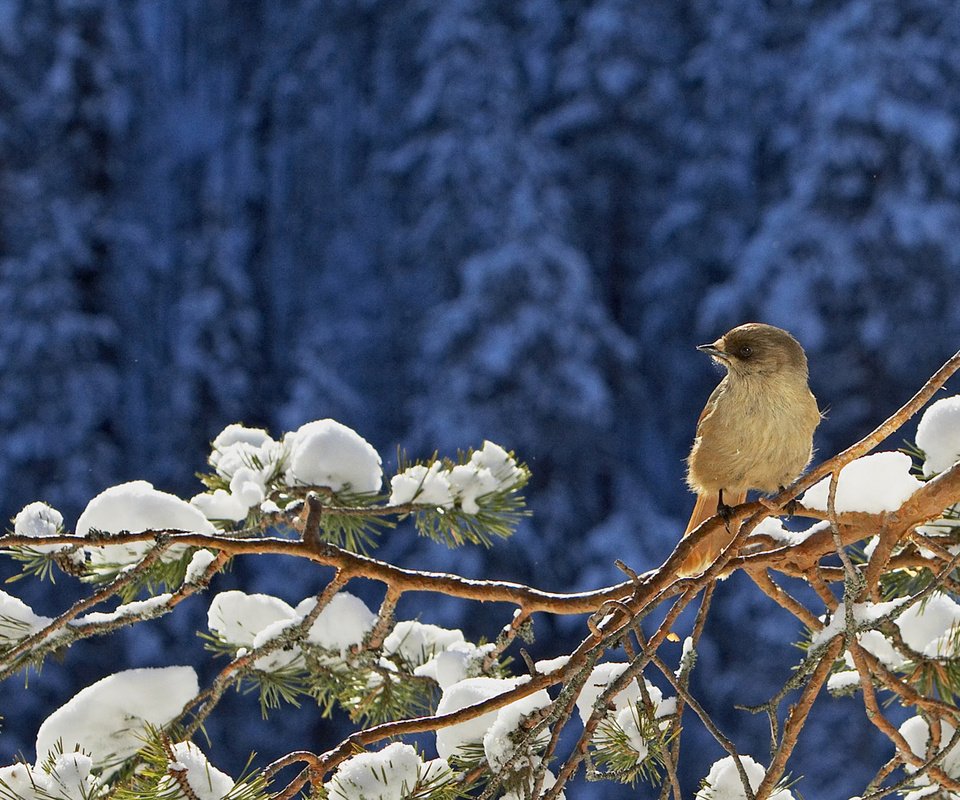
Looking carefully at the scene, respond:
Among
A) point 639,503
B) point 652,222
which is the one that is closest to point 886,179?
point 652,222

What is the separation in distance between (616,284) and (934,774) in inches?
295

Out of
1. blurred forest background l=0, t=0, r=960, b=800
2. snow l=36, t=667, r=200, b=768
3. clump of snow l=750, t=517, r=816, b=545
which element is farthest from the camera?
blurred forest background l=0, t=0, r=960, b=800

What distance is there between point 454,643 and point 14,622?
79 cm

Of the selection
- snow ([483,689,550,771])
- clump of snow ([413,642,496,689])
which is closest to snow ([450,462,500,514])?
clump of snow ([413,642,496,689])

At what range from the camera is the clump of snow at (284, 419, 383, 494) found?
178 cm

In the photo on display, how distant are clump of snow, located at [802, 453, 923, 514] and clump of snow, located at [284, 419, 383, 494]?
694 millimetres

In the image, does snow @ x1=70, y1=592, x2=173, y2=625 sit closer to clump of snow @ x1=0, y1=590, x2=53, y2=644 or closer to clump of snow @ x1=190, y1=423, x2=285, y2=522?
clump of snow @ x1=0, y1=590, x2=53, y2=644

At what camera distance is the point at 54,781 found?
4.23 ft

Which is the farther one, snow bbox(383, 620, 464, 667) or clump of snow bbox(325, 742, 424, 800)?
snow bbox(383, 620, 464, 667)

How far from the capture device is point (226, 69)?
973 cm

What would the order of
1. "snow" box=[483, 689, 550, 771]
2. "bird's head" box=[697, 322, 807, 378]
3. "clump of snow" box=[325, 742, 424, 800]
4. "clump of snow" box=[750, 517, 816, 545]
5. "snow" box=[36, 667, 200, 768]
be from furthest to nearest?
"bird's head" box=[697, 322, 807, 378], "clump of snow" box=[750, 517, 816, 545], "snow" box=[36, 667, 200, 768], "snow" box=[483, 689, 550, 771], "clump of snow" box=[325, 742, 424, 800]

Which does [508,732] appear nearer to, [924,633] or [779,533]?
[779,533]

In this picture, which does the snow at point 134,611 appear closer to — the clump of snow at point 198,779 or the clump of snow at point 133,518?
the clump of snow at point 133,518

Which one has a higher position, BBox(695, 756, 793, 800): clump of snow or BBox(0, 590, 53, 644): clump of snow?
BBox(0, 590, 53, 644): clump of snow
